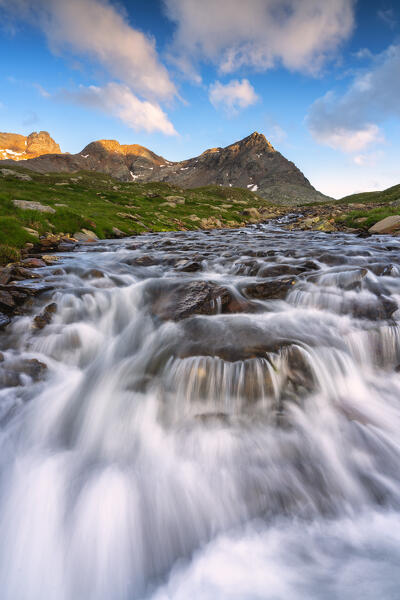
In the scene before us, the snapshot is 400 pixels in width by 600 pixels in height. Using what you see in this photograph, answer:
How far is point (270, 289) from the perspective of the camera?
288 inches

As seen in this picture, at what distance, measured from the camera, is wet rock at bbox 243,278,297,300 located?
23.3 ft

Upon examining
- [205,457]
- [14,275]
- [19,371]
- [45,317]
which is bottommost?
[205,457]

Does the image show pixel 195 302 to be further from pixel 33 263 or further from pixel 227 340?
pixel 33 263

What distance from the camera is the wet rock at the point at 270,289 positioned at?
7.11m

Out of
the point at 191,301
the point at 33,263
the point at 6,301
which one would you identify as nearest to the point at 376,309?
the point at 191,301

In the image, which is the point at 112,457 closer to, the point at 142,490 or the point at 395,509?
the point at 142,490

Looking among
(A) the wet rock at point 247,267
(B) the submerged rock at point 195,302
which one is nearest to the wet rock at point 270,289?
(B) the submerged rock at point 195,302

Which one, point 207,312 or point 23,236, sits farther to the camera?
point 23,236

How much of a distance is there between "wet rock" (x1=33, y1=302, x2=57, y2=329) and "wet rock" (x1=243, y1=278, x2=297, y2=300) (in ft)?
15.8

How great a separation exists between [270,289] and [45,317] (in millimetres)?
5539

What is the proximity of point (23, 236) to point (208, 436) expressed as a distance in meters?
12.0

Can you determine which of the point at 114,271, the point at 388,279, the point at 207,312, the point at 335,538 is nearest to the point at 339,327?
the point at 207,312

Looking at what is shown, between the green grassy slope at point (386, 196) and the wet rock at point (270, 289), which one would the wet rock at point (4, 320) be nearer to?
the wet rock at point (270, 289)

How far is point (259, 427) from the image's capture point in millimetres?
3525
